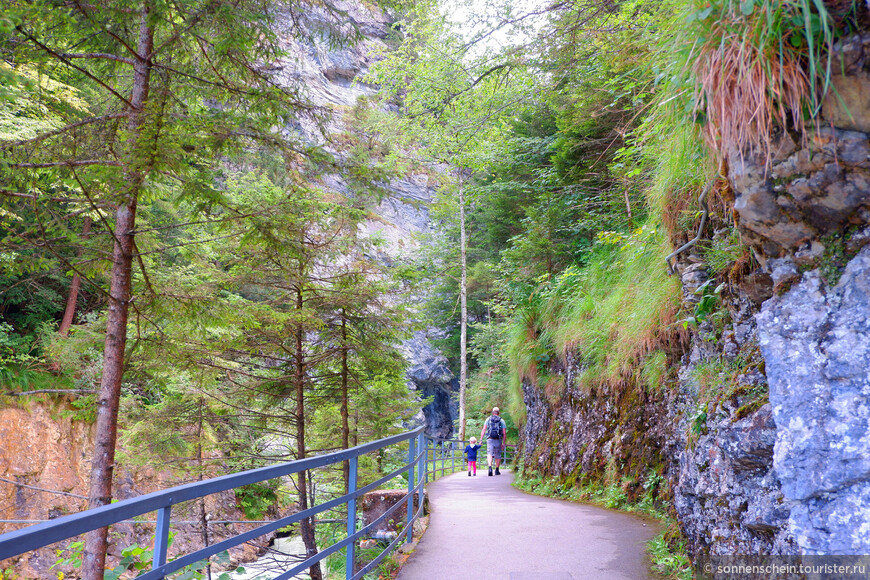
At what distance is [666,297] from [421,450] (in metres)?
3.40

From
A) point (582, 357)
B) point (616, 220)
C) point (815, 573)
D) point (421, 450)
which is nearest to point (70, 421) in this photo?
point (421, 450)

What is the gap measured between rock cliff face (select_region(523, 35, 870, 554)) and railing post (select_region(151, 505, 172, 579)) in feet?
9.87

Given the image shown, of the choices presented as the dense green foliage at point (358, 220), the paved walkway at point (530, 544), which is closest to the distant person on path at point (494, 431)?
the dense green foliage at point (358, 220)

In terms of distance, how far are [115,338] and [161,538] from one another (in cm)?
467

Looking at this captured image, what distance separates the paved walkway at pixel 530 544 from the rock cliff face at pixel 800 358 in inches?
45.4

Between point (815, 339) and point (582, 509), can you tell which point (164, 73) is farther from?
point (582, 509)

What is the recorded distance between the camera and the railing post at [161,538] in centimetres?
189

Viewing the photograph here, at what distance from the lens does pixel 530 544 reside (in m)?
5.53

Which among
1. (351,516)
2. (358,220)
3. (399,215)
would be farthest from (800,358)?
(399,215)

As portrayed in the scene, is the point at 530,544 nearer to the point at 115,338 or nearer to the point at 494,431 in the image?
the point at 115,338

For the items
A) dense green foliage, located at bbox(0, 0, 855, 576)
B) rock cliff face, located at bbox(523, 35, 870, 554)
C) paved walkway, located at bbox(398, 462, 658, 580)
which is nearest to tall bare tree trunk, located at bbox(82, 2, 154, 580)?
dense green foliage, located at bbox(0, 0, 855, 576)

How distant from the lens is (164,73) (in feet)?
20.9

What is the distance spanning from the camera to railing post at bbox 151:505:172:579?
1.89m

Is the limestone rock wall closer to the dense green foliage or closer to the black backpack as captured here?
A: the dense green foliage
